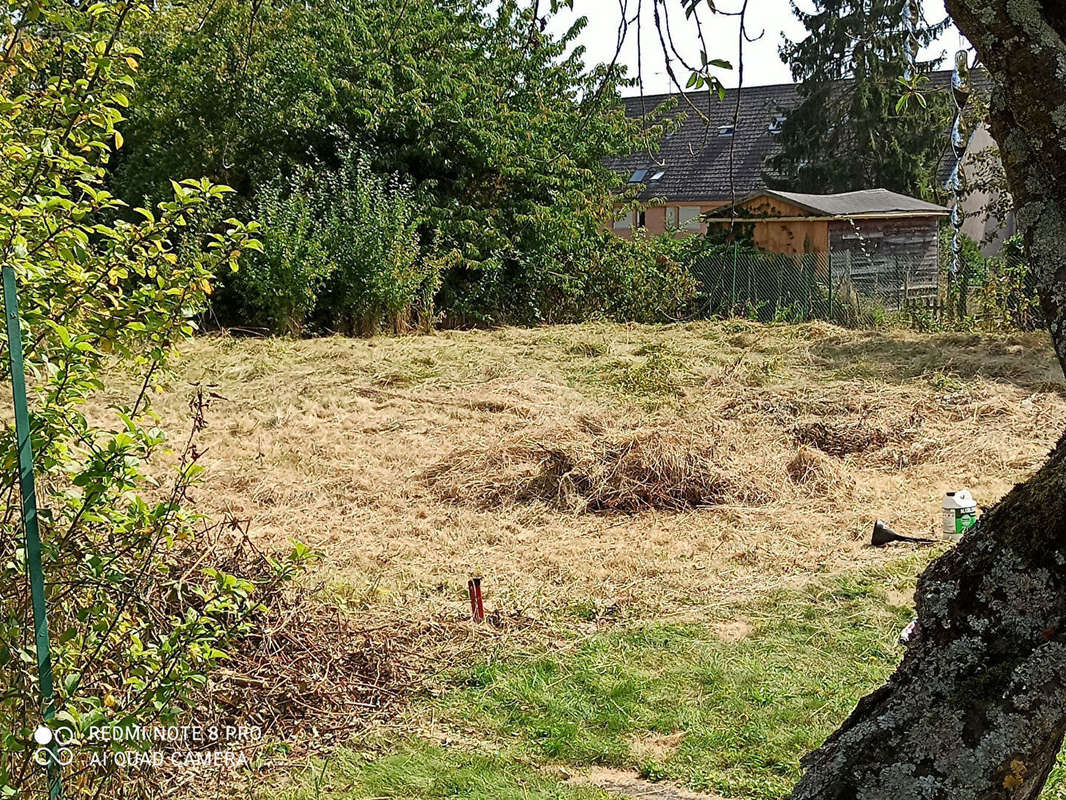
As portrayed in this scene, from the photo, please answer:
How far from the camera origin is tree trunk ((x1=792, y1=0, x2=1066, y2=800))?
1.32 meters

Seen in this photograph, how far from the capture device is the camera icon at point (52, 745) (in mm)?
2518

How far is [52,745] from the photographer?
8.40ft

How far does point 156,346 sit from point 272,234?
39.7ft

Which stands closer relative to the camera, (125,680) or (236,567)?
(125,680)

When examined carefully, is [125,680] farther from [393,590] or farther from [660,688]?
[393,590]

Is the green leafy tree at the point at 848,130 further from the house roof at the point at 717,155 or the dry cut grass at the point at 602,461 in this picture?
the dry cut grass at the point at 602,461

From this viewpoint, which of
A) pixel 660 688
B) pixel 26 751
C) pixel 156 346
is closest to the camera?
pixel 26 751

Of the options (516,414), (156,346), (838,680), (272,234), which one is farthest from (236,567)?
(272,234)

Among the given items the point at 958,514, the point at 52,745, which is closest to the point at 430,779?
the point at 52,745

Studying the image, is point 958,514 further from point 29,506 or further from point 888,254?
point 888,254

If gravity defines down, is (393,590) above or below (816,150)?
below

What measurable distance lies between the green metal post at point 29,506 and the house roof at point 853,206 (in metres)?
16.4

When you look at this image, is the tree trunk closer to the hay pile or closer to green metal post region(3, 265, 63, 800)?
green metal post region(3, 265, 63, 800)

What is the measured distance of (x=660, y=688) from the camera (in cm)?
438
